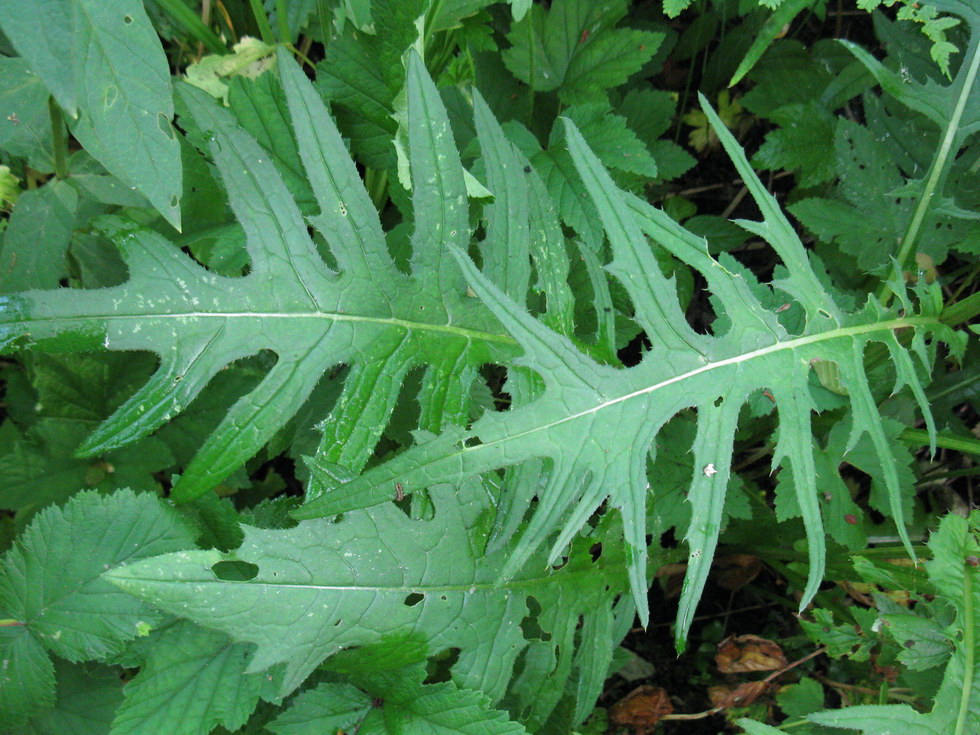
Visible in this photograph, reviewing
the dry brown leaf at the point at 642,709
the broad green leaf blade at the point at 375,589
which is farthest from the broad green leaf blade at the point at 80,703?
the dry brown leaf at the point at 642,709

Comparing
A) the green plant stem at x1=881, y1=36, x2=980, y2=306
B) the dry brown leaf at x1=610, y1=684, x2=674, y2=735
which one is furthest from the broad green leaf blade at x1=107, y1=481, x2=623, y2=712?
the green plant stem at x1=881, y1=36, x2=980, y2=306

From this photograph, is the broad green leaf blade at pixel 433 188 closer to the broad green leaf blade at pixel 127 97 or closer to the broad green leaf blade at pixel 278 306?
the broad green leaf blade at pixel 278 306

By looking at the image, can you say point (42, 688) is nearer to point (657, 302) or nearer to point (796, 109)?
point (657, 302)

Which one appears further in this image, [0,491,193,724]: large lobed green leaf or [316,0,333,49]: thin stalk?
[316,0,333,49]: thin stalk

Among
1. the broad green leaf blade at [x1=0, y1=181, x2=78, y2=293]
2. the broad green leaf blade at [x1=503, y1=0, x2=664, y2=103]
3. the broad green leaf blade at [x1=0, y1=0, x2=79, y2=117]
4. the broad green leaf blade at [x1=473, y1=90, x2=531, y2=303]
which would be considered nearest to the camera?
the broad green leaf blade at [x1=0, y1=0, x2=79, y2=117]

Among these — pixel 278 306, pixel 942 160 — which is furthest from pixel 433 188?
pixel 942 160

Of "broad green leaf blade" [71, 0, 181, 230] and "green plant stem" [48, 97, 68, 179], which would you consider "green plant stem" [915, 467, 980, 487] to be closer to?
"broad green leaf blade" [71, 0, 181, 230]

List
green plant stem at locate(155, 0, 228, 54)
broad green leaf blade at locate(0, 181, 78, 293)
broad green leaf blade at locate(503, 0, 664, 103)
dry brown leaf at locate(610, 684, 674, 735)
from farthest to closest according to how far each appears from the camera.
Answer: dry brown leaf at locate(610, 684, 674, 735), broad green leaf blade at locate(503, 0, 664, 103), green plant stem at locate(155, 0, 228, 54), broad green leaf blade at locate(0, 181, 78, 293)

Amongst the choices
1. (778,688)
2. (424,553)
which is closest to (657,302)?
(424,553)

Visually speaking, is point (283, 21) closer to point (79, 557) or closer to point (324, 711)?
point (79, 557)
